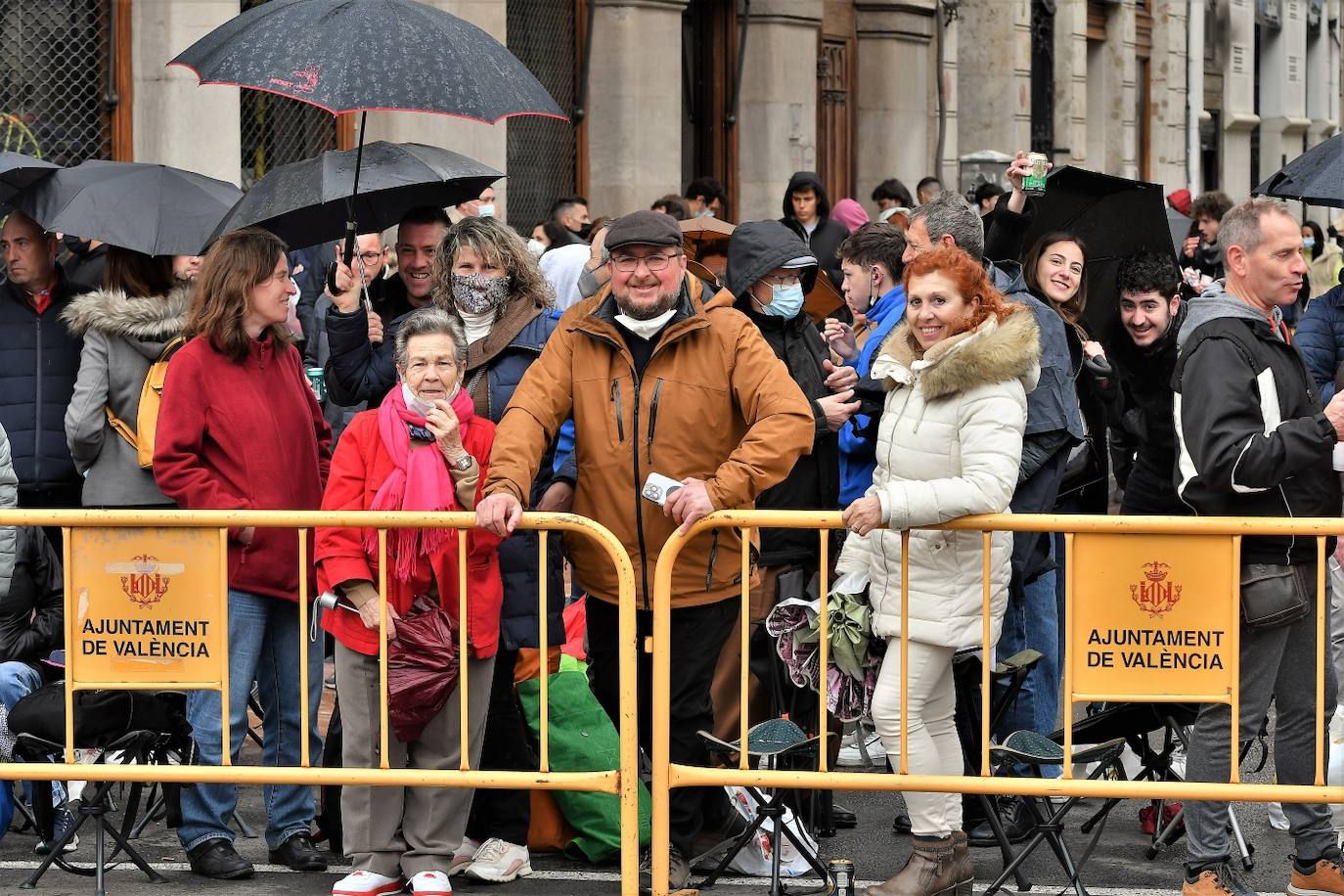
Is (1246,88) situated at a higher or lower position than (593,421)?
higher

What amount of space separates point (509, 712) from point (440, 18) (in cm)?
237

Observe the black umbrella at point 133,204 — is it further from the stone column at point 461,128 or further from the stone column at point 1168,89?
the stone column at point 1168,89

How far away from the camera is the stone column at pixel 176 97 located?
41.6 ft

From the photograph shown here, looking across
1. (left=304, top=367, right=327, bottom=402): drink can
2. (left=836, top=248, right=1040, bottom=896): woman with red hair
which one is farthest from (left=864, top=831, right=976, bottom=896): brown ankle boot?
(left=304, top=367, right=327, bottom=402): drink can

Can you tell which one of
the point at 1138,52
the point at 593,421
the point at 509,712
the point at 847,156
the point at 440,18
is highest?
the point at 1138,52

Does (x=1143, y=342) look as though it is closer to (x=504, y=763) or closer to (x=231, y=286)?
(x=504, y=763)

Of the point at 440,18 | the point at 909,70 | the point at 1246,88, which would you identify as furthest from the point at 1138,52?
the point at 440,18

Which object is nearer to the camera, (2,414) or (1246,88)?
(2,414)

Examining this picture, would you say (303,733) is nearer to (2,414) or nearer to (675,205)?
(2,414)

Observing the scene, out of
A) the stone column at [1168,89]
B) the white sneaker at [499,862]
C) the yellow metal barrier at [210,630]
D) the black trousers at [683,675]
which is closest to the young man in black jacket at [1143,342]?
the black trousers at [683,675]

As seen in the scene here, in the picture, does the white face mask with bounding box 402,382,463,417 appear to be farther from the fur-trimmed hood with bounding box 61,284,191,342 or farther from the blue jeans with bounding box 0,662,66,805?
the blue jeans with bounding box 0,662,66,805

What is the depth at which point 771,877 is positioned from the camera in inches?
249

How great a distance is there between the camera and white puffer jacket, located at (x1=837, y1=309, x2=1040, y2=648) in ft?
19.1

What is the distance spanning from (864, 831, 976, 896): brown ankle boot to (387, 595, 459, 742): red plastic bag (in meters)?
1.44
